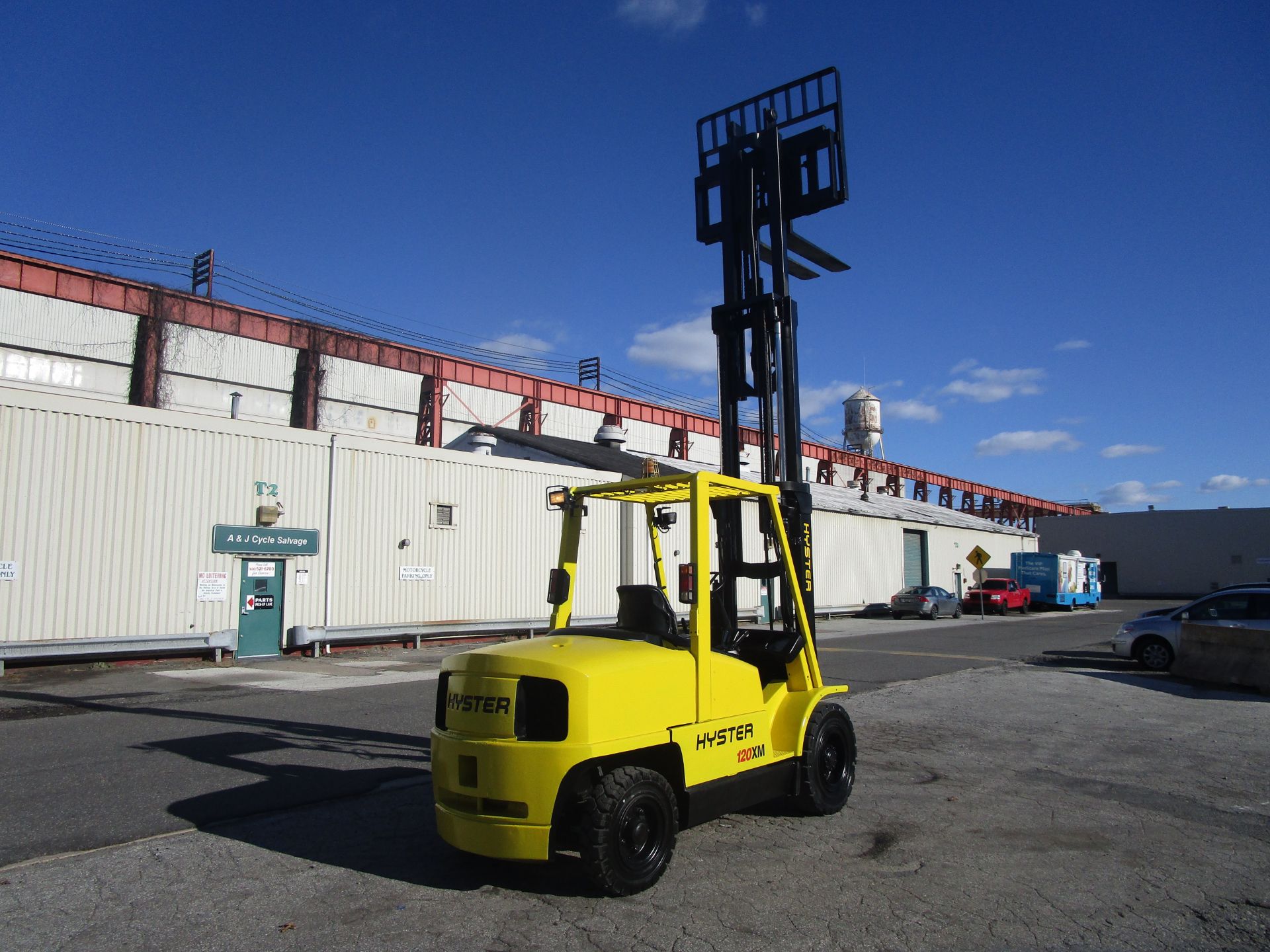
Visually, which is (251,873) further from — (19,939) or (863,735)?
(863,735)

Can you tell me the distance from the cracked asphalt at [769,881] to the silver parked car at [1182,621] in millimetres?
8443

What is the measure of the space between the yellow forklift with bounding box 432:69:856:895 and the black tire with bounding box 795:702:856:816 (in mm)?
13

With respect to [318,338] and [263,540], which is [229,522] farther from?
[318,338]

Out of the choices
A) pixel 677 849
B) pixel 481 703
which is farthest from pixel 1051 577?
pixel 481 703

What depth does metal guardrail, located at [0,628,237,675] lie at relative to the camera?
15.3m

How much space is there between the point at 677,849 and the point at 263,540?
1533 centimetres

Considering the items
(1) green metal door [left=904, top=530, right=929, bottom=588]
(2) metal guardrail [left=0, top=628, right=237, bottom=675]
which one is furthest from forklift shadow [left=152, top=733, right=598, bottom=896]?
(1) green metal door [left=904, top=530, right=929, bottom=588]

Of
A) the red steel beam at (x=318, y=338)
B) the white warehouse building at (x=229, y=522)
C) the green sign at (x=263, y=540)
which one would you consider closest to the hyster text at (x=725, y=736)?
the white warehouse building at (x=229, y=522)

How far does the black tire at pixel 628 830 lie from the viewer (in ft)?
15.0

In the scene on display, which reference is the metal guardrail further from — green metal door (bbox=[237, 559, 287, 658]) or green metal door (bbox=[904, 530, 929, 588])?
green metal door (bbox=[904, 530, 929, 588])

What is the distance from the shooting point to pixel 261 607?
1872 centimetres

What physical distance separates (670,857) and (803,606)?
205 centimetres

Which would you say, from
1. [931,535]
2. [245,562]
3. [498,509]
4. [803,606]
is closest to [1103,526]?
[931,535]

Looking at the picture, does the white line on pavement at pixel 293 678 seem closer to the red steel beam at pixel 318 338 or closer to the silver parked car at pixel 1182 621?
the silver parked car at pixel 1182 621
